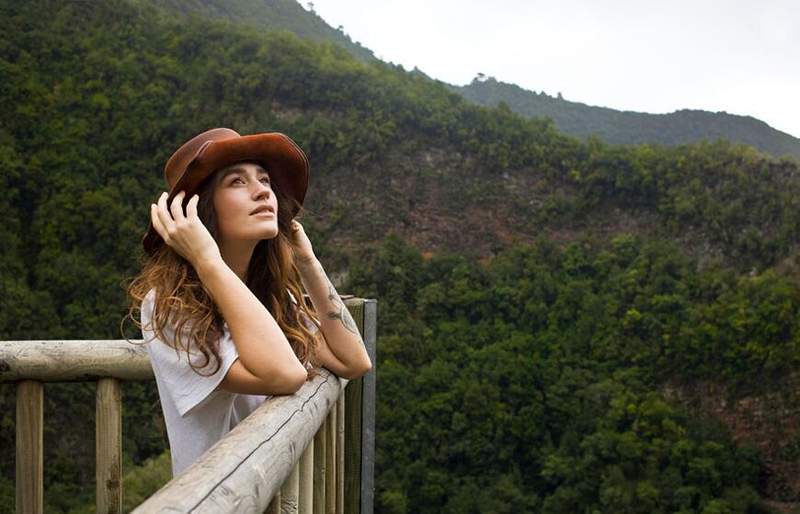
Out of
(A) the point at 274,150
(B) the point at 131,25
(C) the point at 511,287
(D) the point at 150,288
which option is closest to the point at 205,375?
(D) the point at 150,288

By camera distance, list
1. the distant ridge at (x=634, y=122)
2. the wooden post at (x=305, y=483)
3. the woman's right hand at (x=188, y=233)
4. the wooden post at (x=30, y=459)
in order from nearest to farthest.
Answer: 1. the wooden post at (x=305, y=483)
2. the woman's right hand at (x=188, y=233)
3. the wooden post at (x=30, y=459)
4. the distant ridge at (x=634, y=122)

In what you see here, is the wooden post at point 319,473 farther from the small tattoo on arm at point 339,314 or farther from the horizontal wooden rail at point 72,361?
the horizontal wooden rail at point 72,361

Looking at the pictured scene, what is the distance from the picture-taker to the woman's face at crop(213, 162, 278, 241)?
4.31ft

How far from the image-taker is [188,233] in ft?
3.87

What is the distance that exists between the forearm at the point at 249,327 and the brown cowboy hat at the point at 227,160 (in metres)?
0.19

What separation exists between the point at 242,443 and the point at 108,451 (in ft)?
2.77

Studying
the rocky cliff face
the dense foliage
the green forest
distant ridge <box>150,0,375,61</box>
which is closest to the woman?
the green forest

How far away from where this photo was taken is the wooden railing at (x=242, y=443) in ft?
2.10

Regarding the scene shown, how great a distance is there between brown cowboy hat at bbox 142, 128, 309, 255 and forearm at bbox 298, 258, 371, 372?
0.14 m

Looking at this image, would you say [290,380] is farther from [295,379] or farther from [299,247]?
[299,247]

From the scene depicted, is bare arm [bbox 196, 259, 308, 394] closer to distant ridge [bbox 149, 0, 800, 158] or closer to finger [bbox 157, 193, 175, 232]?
finger [bbox 157, 193, 175, 232]

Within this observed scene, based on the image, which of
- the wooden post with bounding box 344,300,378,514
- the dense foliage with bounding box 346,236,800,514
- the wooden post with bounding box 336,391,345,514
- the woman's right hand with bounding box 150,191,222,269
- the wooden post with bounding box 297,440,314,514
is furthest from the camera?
the dense foliage with bounding box 346,236,800,514

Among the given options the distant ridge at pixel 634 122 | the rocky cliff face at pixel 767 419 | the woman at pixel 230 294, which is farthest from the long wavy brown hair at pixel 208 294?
the distant ridge at pixel 634 122

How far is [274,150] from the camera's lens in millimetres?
1378
